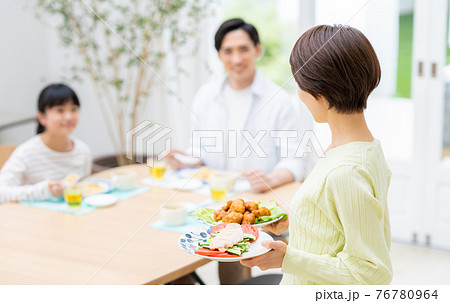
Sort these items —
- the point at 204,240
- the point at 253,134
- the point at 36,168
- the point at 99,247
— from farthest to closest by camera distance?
the point at 36,168
the point at 99,247
the point at 253,134
the point at 204,240

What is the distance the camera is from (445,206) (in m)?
2.80

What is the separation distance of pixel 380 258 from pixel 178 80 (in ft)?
5.24

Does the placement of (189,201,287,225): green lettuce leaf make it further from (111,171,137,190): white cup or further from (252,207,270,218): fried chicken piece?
(111,171,137,190): white cup

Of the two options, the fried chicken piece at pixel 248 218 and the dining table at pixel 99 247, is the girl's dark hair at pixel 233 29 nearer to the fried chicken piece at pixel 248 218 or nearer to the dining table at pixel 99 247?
the dining table at pixel 99 247

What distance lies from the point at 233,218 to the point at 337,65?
338mm

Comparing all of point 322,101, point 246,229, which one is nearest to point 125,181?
point 246,229

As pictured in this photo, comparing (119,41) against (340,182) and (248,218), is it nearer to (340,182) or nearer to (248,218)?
(248,218)

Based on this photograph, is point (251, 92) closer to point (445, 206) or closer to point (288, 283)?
point (288, 283)

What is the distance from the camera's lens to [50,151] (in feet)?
6.73

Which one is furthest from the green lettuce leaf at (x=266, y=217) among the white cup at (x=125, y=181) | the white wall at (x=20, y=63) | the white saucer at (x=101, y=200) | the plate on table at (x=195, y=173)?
the white wall at (x=20, y=63)

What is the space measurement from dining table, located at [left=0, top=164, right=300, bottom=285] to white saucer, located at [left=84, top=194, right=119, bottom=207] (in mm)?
58

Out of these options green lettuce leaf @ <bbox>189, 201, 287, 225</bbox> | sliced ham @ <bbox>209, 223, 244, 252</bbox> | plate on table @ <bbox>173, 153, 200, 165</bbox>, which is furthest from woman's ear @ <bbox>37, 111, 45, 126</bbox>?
sliced ham @ <bbox>209, 223, 244, 252</bbox>

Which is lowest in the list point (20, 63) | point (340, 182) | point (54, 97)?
point (340, 182)

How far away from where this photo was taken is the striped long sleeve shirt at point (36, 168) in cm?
182
